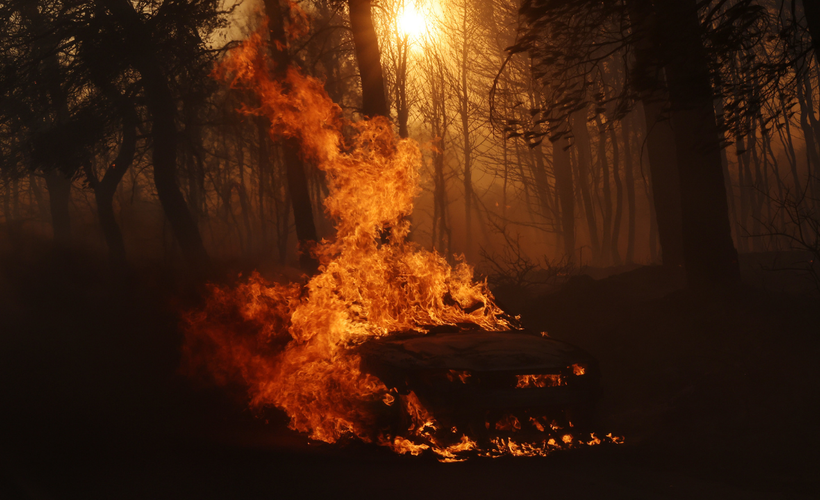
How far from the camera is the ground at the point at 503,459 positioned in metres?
5.32

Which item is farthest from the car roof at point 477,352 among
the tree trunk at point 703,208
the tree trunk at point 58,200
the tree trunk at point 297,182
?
the tree trunk at point 58,200

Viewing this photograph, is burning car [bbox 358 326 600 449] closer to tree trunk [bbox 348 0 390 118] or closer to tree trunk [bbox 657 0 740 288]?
tree trunk [bbox 657 0 740 288]

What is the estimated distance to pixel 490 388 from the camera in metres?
5.57

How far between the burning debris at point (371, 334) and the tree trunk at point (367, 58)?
0.70m

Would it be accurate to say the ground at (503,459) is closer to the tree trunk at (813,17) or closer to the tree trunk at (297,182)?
the tree trunk at (813,17)

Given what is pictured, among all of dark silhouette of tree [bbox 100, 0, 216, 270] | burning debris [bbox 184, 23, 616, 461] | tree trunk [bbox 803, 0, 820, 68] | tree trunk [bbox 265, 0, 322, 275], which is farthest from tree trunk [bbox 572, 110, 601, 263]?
tree trunk [bbox 803, 0, 820, 68]

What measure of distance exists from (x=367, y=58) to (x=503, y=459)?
9.11 meters

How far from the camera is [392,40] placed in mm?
26812

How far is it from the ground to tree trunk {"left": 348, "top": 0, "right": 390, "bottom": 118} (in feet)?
16.5

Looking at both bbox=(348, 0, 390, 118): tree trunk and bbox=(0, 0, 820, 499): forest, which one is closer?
bbox=(0, 0, 820, 499): forest

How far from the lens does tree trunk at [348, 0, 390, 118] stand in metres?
12.6

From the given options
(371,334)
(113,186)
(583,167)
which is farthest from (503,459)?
(583,167)

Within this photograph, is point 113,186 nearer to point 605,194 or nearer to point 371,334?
point 371,334

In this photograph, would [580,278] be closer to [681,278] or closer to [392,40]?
[681,278]
